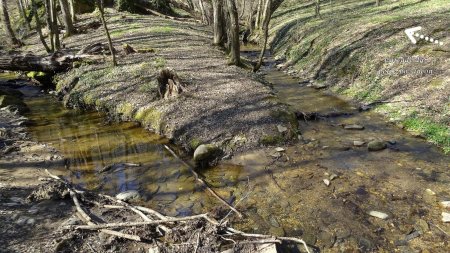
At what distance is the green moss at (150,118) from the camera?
35.8 ft

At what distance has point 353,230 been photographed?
6055 mm

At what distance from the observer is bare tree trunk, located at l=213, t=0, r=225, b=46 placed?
64.5ft

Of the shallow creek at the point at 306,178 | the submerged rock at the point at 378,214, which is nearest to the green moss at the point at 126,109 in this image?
the shallow creek at the point at 306,178

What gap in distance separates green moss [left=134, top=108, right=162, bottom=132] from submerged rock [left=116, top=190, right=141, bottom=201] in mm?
3487

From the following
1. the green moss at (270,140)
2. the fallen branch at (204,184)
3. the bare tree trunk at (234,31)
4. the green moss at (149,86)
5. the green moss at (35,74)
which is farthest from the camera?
the green moss at (35,74)


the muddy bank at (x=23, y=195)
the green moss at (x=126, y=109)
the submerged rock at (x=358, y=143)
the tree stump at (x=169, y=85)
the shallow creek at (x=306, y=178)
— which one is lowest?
the shallow creek at (x=306, y=178)

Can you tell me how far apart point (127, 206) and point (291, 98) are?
30.0 ft

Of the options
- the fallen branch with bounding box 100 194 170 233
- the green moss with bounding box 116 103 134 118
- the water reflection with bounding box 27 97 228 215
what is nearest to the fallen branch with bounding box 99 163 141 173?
the water reflection with bounding box 27 97 228 215

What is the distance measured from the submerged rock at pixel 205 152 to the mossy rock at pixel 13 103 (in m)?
8.89

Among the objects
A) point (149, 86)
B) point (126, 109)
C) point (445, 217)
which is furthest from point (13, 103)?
point (445, 217)

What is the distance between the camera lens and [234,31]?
613 inches

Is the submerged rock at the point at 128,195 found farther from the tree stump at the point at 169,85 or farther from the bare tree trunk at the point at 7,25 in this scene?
the bare tree trunk at the point at 7,25

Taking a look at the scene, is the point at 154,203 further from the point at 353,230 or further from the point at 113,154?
the point at 353,230

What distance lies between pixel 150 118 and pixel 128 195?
432 cm
